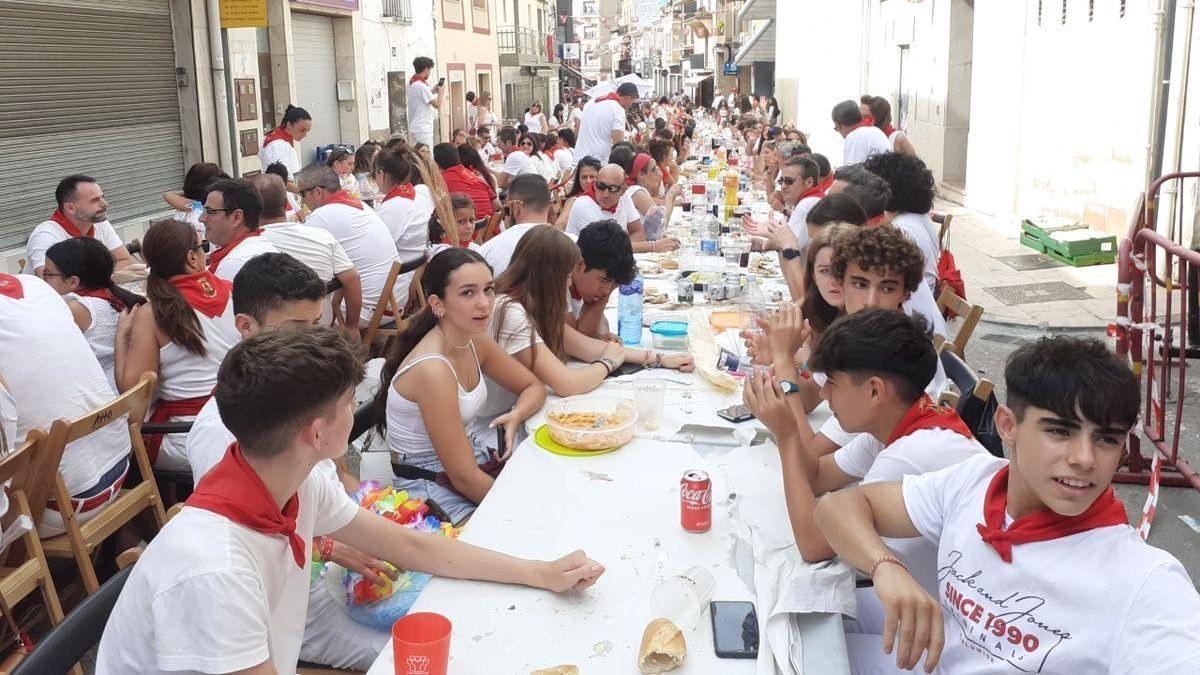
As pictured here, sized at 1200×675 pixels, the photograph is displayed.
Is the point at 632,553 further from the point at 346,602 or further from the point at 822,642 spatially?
the point at 346,602

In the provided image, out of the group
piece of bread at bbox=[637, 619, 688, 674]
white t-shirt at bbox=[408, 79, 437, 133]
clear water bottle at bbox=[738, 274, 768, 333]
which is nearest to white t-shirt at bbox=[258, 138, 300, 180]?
white t-shirt at bbox=[408, 79, 437, 133]

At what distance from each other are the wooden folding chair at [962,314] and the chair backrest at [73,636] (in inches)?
117

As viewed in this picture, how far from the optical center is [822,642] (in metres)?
2.08

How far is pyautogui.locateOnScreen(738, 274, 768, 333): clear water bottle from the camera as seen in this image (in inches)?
171

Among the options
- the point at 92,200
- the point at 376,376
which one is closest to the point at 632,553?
the point at 376,376

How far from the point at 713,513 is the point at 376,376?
3741mm

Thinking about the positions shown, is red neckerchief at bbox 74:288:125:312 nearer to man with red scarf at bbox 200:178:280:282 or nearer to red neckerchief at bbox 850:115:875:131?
man with red scarf at bbox 200:178:280:282

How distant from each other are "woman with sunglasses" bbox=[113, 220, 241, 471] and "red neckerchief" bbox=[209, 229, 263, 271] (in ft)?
3.18

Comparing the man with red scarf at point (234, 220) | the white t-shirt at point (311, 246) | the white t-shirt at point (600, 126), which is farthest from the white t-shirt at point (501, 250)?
the white t-shirt at point (600, 126)

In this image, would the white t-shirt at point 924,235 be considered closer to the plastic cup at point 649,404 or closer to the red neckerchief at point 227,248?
the plastic cup at point 649,404

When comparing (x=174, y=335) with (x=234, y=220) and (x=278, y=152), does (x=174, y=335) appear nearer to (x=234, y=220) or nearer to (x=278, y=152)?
A: (x=234, y=220)

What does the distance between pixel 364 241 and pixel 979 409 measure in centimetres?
423

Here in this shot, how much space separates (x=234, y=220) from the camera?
5.19 metres

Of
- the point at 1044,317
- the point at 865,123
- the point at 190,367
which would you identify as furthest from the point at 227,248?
the point at 865,123
